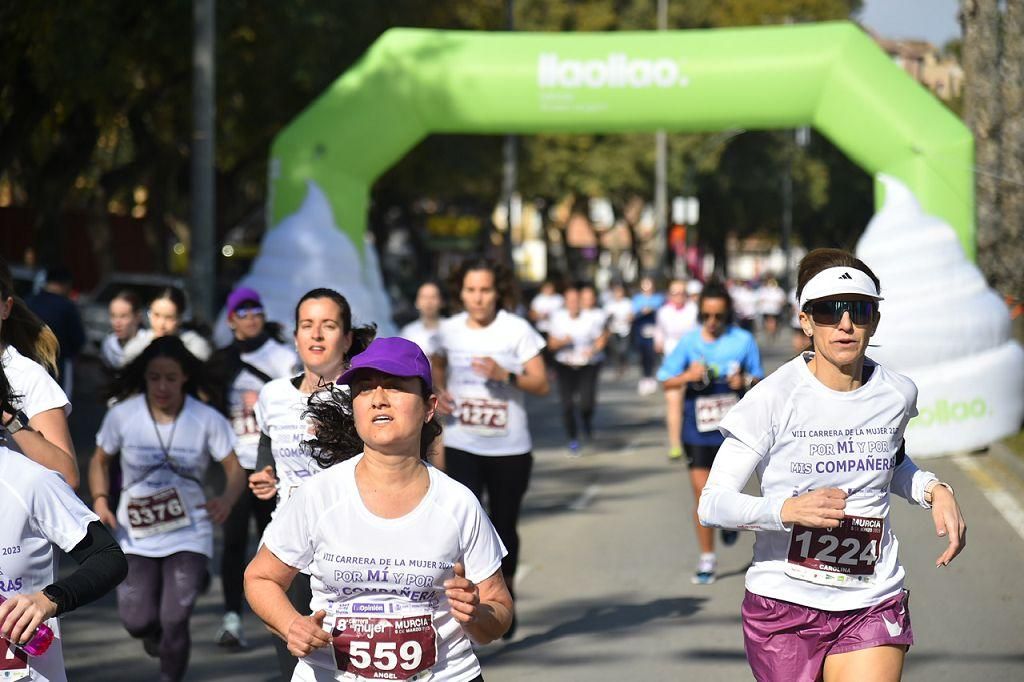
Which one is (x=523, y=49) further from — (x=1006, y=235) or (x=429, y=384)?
(x=429, y=384)

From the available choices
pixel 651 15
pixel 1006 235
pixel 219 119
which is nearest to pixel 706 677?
pixel 1006 235

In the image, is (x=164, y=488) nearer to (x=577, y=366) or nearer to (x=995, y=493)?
(x=995, y=493)

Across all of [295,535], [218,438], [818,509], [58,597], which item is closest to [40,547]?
[58,597]

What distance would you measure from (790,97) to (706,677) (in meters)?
12.2

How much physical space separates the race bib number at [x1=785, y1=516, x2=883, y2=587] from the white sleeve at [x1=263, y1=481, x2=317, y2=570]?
1.47 metres

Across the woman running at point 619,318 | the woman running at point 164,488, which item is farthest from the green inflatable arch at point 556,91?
the woman running at point 164,488

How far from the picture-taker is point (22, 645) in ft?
12.3

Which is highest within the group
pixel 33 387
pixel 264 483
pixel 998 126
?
pixel 998 126

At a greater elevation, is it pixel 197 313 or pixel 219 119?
pixel 219 119

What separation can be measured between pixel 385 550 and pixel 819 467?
143 cm

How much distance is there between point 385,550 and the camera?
13.0 ft

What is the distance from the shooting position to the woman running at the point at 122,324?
11.0 meters

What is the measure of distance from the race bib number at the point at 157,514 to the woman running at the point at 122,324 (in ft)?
13.0

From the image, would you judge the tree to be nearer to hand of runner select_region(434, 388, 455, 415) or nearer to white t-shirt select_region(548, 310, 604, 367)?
white t-shirt select_region(548, 310, 604, 367)
